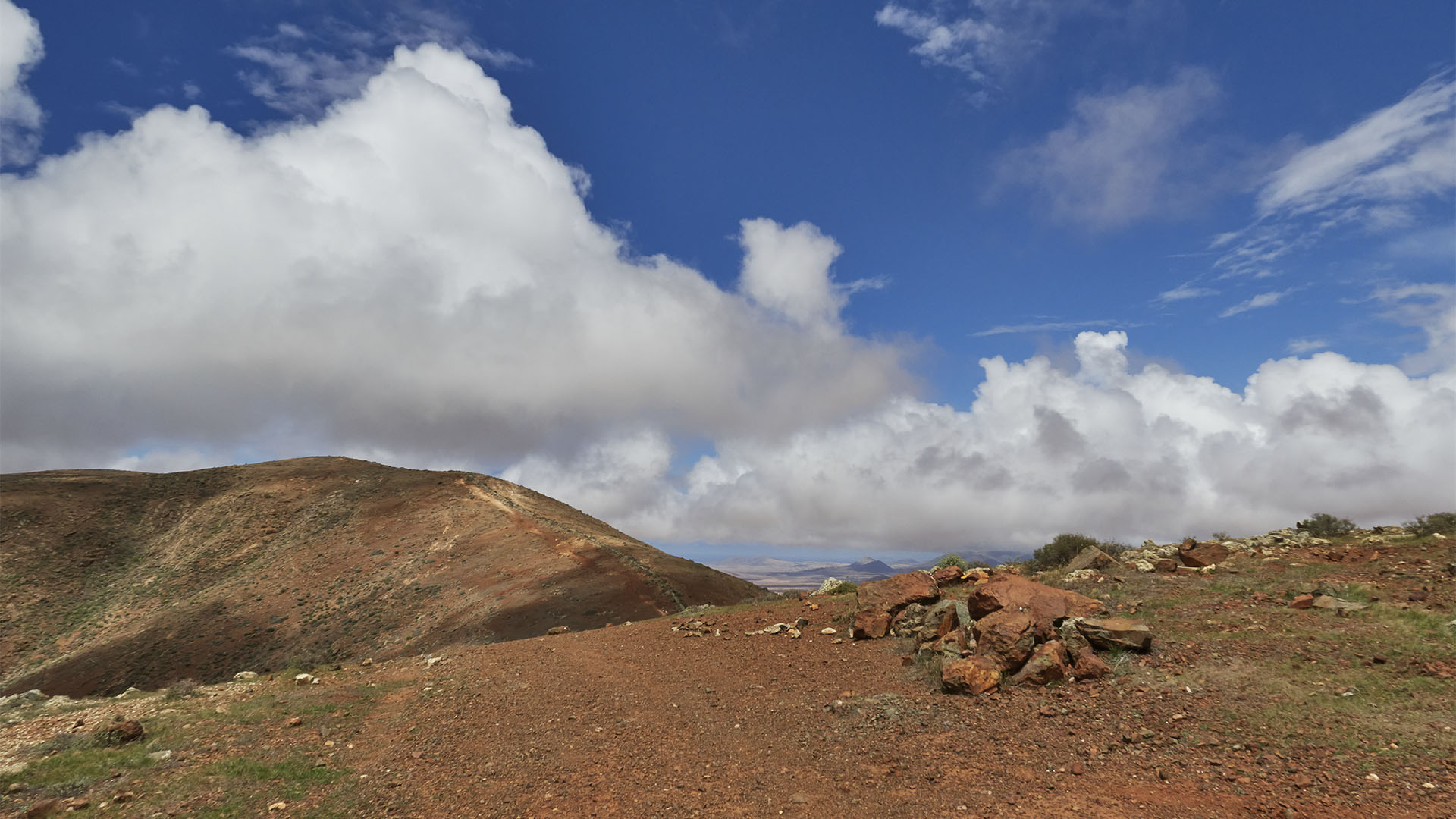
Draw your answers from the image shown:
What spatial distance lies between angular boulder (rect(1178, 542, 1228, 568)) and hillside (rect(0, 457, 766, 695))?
2786cm

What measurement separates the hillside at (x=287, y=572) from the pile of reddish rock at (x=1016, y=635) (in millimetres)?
24729

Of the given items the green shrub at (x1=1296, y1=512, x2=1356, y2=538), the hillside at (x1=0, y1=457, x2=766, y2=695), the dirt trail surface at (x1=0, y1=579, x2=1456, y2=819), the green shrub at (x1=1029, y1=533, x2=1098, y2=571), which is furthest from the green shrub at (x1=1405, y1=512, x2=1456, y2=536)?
the hillside at (x1=0, y1=457, x2=766, y2=695)

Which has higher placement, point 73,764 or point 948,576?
point 948,576

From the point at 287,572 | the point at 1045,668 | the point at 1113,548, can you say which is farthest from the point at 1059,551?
the point at 287,572

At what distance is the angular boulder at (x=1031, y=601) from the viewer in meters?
16.7

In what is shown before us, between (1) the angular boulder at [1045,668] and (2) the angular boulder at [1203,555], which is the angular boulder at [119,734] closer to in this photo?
(1) the angular boulder at [1045,668]

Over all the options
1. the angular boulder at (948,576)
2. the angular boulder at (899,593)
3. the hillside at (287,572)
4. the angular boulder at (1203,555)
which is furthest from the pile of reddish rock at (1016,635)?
the hillside at (287,572)

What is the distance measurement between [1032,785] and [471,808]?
9577 mm

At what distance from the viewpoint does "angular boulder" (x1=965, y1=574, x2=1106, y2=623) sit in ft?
54.9

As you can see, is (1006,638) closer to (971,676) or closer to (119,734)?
(971,676)

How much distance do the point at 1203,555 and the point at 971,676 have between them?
549 inches

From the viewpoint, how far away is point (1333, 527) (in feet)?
91.1

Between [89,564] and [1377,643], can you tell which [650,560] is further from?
[89,564]

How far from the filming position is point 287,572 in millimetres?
56188
